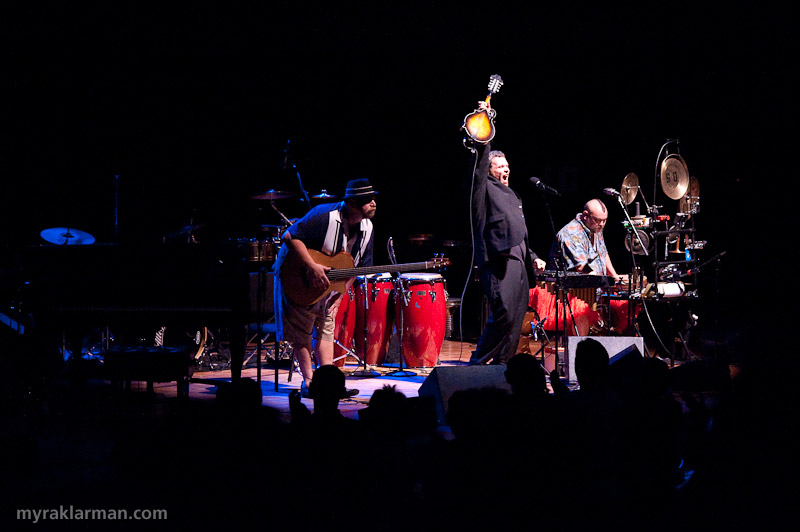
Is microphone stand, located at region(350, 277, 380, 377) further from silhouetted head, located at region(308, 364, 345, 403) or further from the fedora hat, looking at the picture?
silhouetted head, located at region(308, 364, 345, 403)

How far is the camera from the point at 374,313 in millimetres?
8094

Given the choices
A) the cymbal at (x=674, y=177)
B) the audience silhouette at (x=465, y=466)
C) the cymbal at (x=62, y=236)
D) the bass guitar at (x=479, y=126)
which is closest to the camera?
the audience silhouette at (x=465, y=466)

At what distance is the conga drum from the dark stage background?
7.39 ft

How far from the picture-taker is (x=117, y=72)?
8648mm

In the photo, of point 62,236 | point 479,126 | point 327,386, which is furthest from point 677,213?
Answer: point 62,236

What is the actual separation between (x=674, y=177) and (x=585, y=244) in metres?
1.32

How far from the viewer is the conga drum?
7.98m

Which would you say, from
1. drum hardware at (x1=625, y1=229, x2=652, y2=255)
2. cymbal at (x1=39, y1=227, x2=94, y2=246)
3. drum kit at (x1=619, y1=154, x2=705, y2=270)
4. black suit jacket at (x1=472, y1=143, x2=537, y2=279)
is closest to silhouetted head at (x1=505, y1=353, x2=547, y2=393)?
black suit jacket at (x1=472, y1=143, x2=537, y2=279)

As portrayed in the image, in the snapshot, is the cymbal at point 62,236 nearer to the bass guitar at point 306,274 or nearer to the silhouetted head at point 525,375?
the bass guitar at point 306,274

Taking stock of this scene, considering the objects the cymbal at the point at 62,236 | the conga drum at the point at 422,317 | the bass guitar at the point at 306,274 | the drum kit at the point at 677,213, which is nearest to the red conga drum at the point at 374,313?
the conga drum at the point at 422,317

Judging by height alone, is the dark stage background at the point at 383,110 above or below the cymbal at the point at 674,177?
above

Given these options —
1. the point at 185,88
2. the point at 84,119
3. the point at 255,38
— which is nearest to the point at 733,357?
the point at 255,38

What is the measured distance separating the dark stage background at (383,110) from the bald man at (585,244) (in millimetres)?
1287

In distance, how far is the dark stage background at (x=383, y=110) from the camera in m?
8.17
